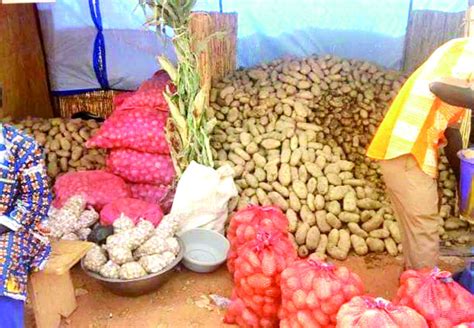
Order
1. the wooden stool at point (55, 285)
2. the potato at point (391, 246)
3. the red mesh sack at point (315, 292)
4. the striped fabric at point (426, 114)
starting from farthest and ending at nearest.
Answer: the potato at point (391, 246)
the wooden stool at point (55, 285)
the striped fabric at point (426, 114)
the red mesh sack at point (315, 292)

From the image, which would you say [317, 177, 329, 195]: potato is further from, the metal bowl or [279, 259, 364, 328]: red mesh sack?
[279, 259, 364, 328]: red mesh sack

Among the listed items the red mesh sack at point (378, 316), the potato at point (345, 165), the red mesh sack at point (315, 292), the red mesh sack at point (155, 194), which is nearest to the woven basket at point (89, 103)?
the red mesh sack at point (155, 194)

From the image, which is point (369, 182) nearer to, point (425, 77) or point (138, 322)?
point (425, 77)

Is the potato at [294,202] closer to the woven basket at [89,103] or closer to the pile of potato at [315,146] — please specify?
the pile of potato at [315,146]

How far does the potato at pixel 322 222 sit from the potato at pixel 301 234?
0.10 meters

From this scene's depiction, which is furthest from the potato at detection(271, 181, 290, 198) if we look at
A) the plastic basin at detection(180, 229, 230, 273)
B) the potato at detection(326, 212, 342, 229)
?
the plastic basin at detection(180, 229, 230, 273)

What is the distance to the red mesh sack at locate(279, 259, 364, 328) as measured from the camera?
2.25 metres

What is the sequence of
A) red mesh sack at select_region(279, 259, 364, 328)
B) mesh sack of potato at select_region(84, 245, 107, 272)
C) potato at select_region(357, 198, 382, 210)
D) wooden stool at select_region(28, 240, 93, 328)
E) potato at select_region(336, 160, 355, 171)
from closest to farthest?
red mesh sack at select_region(279, 259, 364, 328) < wooden stool at select_region(28, 240, 93, 328) < mesh sack of potato at select_region(84, 245, 107, 272) < potato at select_region(357, 198, 382, 210) < potato at select_region(336, 160, 355, 171)

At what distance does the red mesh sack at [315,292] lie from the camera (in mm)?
2248

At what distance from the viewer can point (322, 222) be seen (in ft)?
12.3

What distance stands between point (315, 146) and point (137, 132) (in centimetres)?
146

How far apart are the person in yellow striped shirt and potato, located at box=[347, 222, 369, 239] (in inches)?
30.0

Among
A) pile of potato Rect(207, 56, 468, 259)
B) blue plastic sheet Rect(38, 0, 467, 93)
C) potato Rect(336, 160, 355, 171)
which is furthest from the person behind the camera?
blue plastic sheet Rect(38, 0, 467, 93)

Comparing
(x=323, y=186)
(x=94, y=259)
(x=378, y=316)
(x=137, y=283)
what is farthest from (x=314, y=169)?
(x=378, y=316)
